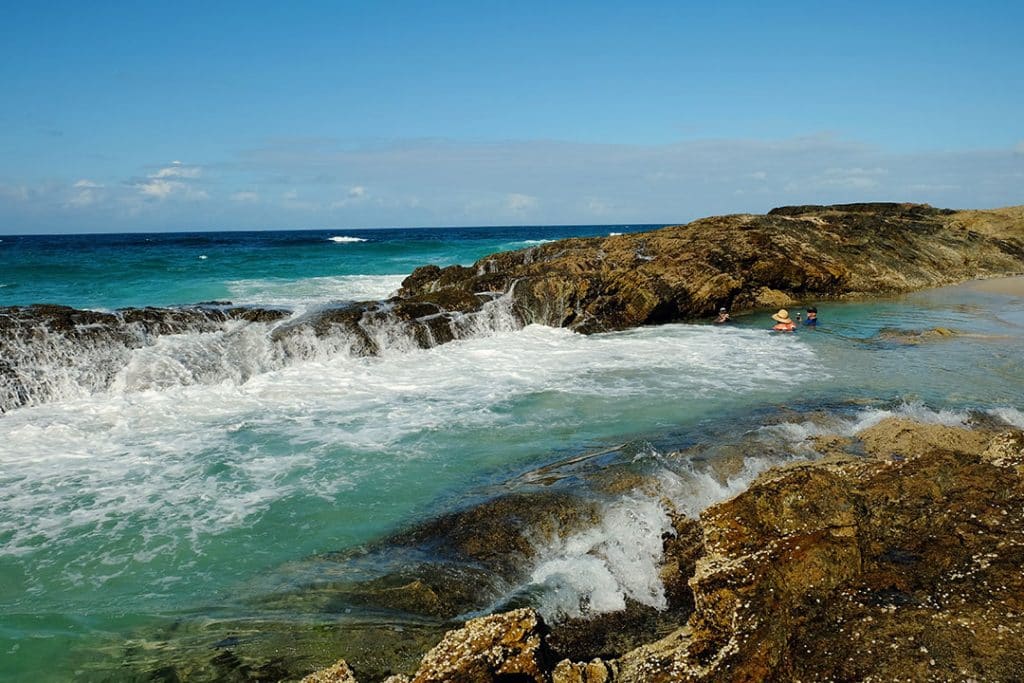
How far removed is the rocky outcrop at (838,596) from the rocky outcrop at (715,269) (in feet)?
39.9

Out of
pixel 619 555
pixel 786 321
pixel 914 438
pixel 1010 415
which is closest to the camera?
pixel 619 555

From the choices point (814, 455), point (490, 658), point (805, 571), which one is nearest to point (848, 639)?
point (805, 571)

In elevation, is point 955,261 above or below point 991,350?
above

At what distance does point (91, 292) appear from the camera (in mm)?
25500

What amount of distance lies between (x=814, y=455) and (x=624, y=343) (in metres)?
7.75

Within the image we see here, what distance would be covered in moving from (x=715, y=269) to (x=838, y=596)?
1639cm

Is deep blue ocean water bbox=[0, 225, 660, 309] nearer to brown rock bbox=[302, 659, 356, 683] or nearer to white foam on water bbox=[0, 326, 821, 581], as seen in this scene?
white foam on water bbox=[0, 326, 821, 581]

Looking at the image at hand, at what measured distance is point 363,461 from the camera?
741 centimetres

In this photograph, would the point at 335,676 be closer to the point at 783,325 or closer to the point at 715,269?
the point at 783,325

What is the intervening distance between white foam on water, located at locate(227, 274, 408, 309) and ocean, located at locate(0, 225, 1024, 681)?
10.00 metres

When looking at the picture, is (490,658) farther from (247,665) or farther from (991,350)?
(991,350)

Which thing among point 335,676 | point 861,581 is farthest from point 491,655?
point 861,581

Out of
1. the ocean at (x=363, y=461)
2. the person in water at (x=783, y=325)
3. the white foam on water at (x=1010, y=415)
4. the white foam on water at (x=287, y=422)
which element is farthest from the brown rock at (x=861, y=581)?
the person in water at (x=783, y=325)

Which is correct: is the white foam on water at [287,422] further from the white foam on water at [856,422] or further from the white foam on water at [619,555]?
the white foam on water at [619,555]
